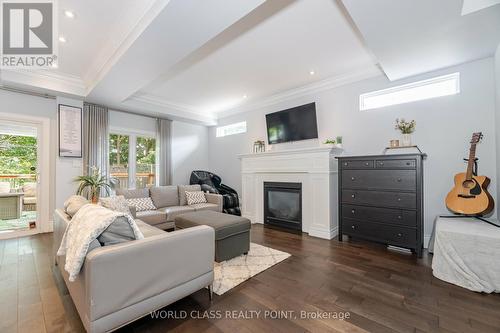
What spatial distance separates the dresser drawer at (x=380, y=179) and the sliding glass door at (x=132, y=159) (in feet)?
15.4

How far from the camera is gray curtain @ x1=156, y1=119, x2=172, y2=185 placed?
564 centimetres

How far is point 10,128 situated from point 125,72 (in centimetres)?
285

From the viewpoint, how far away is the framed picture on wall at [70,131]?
4.24 meters

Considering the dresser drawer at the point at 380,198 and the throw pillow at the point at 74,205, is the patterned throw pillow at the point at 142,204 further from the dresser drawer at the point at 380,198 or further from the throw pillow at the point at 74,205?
the dresser drawer at the point at 380,198

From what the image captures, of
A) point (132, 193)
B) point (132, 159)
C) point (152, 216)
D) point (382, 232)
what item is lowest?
point (382, 232)

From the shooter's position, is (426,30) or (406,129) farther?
(406,129)

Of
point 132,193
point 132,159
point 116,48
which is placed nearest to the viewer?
point 116,48

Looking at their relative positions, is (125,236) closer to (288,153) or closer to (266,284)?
(266,284)

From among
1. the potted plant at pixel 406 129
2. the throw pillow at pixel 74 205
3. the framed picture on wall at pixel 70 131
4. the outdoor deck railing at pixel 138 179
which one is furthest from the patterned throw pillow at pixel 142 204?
the potted plant at pixel 406 129

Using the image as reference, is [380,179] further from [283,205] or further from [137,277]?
[137,277]

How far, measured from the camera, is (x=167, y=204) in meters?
4.63

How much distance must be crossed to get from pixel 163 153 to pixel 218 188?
1.72 meters

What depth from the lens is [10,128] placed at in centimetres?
405

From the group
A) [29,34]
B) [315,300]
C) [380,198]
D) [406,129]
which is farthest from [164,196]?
[406,129]
